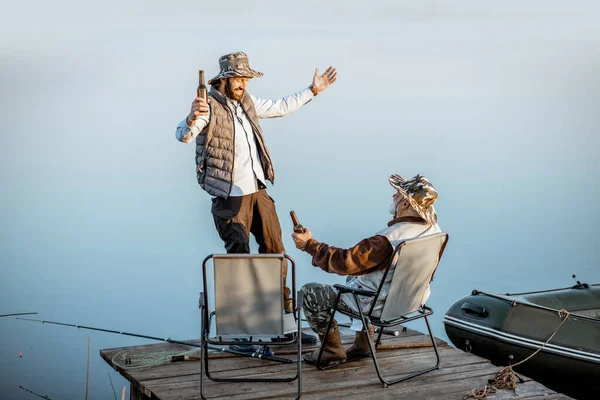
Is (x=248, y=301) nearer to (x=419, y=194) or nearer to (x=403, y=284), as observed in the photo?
(x=403, y=284)

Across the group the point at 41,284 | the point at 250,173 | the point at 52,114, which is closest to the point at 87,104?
the point at 52,114

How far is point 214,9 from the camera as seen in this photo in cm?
1425

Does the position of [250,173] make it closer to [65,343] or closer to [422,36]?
[65,343]

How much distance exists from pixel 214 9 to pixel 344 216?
4919 millimetres

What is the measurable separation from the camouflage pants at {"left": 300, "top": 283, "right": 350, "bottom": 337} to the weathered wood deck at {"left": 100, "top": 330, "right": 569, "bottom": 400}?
28cm

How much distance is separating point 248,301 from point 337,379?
26.4 inches

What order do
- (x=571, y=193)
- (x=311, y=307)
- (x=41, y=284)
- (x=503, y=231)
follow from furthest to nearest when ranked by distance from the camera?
(x=571, y=193), (x=503, y=231), (x=41, y=284), (x=311, y=307)

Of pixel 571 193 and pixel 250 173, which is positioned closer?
pixel 250 173

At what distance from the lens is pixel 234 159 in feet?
16.7

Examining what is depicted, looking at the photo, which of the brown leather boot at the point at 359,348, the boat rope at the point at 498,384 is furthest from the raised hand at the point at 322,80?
the boat rope at the point at 498,384

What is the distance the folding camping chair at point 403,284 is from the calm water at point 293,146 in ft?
14.5

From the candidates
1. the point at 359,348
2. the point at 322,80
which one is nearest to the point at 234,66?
the point at 322,80

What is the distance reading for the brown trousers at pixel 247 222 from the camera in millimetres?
5055

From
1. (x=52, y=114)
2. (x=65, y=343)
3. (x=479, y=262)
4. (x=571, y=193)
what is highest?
(x=52, y=114)
